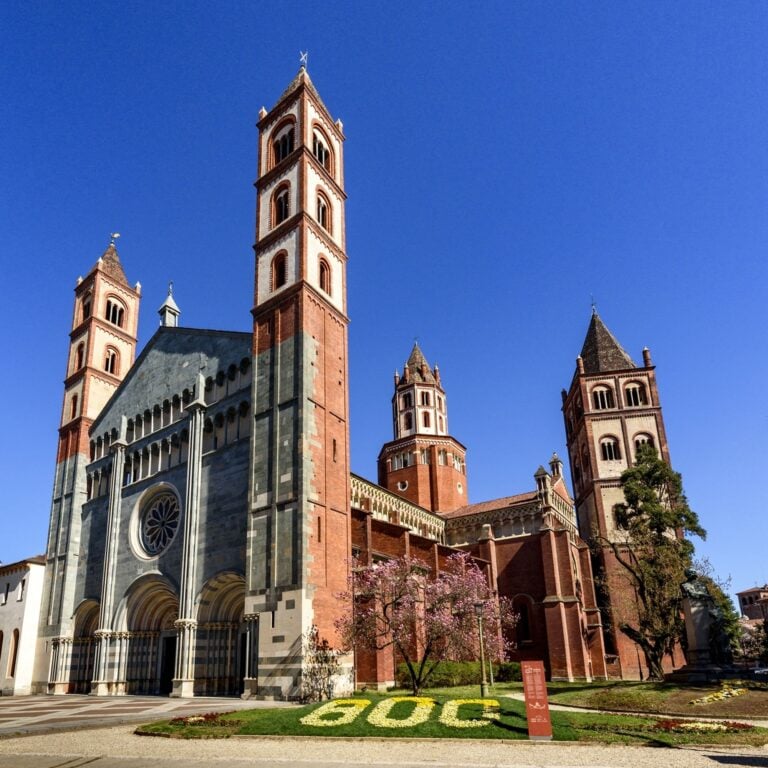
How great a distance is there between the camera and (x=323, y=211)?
38.0 m

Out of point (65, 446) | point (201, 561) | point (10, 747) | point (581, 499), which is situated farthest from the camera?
point (581, 499)

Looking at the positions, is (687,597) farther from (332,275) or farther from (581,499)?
(581,499)

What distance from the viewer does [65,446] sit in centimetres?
4606

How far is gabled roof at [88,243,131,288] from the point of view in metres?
50.4

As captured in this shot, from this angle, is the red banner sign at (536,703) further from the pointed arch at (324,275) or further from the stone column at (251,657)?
the pointed arch at (324,275)

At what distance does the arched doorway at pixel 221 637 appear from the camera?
30.5m

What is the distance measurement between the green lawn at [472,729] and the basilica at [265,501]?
28.7ft

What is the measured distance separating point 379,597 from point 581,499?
1320 inches

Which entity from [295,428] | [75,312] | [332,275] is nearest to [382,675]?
[295,428]

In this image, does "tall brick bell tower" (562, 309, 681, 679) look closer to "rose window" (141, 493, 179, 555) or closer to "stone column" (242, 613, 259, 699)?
"stone column" (242, 613, 259, 699)

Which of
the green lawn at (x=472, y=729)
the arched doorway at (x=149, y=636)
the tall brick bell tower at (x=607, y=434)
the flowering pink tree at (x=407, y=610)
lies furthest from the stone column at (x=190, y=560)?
the tall brick bell tower at (x=607, y=434)

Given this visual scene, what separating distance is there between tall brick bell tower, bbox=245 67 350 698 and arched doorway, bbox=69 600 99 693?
16.9 meters

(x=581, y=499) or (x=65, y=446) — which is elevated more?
(x=65, y=446)

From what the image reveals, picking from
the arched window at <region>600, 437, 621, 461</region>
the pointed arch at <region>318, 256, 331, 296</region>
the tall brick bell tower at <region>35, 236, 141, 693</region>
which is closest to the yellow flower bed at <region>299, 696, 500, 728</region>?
the pointed arch at <region>318, 256, 331, 296</region>
